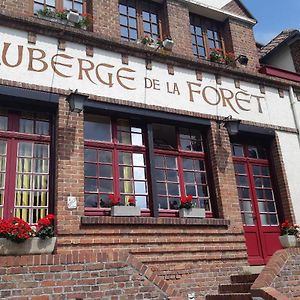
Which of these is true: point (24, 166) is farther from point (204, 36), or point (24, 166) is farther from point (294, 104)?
point (294, 104)

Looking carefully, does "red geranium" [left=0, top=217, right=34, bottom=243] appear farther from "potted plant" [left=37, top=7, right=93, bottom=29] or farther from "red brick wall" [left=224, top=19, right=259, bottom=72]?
"red brick wall" [left=224, top=19, right=259, bottom=72]

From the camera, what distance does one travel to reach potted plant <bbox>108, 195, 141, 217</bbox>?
316 inches

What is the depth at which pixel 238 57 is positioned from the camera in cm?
1155

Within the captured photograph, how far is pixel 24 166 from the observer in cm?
787

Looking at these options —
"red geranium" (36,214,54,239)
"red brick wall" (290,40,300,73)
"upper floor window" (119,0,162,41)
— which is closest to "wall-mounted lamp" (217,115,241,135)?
"upper floor window" (119,0,162,41)

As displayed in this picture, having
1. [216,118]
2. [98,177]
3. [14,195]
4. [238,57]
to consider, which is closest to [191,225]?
[98,177]

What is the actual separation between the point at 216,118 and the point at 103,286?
222 inches

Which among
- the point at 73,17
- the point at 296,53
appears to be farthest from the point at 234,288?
the point at 296,53

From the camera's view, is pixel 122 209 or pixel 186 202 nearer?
pixel 122 209

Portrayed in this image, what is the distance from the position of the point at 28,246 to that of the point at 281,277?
Answer: 4464 millimetres

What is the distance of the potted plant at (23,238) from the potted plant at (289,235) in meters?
5.28

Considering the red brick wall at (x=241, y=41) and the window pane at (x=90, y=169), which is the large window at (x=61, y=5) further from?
the red brick wall at (x=241, y=41)

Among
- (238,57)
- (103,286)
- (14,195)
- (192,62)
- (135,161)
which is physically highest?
(238,57)

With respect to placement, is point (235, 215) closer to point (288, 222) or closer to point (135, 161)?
point (288, 222)
